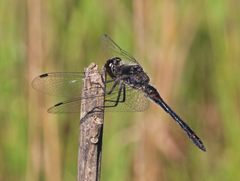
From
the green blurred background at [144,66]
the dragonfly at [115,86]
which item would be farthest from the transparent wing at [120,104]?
the green blurred background at [144,66]

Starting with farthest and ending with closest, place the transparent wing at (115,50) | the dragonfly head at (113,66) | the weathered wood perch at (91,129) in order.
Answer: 1. the transparent wing at (115,50)
2. the dragonfly head at (113,66)
3. the weathered wood perch at (91,129)

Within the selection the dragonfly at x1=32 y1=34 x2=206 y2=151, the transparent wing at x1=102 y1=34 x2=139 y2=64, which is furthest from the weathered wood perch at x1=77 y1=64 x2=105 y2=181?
the transparent wing at x1=102 y1=34 x2=139 y2=64

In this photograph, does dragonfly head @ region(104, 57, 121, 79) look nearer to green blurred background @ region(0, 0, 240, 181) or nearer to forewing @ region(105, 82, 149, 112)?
forewing @ region(105, 82, 149, 112)

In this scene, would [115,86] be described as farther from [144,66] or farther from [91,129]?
[91,129]

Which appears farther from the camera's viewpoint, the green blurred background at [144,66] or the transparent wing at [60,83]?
the green blurred background at [144,66]

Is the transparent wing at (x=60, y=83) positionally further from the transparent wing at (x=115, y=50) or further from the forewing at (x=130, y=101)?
the transparent wing at (x=115, y=50)

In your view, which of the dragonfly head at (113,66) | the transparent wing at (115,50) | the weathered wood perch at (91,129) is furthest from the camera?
the transparent wing at (115,50)
